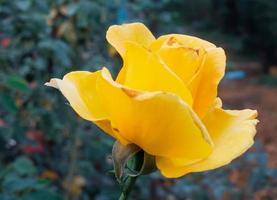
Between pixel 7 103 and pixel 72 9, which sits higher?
pixel 7 103

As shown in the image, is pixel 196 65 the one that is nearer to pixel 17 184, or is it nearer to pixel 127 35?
pixel 127 35

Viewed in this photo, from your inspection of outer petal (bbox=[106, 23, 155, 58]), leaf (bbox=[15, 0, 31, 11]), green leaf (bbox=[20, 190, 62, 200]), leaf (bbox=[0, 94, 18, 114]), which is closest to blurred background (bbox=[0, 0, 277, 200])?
leaf (bbox=[15, 0, 31, 11])

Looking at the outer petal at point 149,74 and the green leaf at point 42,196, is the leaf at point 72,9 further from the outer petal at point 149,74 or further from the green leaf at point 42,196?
the outer petal at point 149,74

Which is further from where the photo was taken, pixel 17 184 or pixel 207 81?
pixel 17 184

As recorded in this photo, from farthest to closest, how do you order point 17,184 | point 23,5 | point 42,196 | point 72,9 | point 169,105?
point 72,9, point 23,5, point 17,184, point 42,196, point 169,105

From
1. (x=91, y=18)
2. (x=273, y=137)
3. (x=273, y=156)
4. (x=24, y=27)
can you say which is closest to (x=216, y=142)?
(x=24, y=27)

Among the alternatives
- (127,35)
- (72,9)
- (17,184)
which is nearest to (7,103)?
(17,184)
